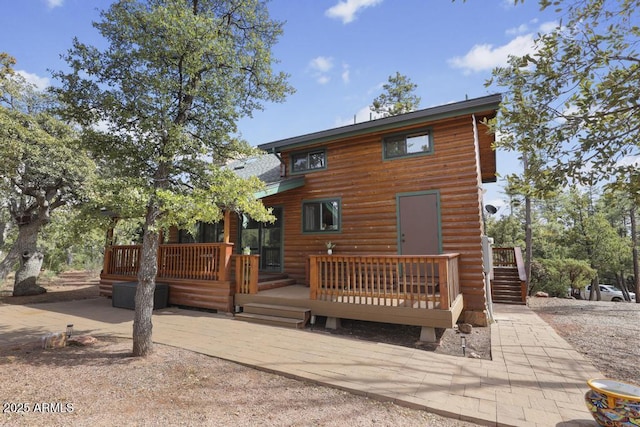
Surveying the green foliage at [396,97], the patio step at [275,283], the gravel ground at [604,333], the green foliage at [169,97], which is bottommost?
the gravel ground at [604,333]

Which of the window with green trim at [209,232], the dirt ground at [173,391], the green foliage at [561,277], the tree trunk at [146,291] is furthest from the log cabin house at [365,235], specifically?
the green foliage at [561,277]

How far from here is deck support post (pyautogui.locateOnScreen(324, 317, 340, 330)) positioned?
613 cm

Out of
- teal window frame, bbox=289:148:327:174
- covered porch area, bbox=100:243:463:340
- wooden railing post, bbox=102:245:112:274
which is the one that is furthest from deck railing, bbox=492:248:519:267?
wooden railing post, bbox=102:245:112:274

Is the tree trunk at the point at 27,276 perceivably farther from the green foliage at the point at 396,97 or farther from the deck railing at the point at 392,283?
the green foliage at the point at 396,97

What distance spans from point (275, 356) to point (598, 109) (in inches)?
210

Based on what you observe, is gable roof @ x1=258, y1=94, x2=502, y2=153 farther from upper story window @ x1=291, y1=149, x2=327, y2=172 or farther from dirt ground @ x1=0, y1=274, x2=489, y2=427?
dirt ground @ x1=0, y1=274, x2=489, y2=427

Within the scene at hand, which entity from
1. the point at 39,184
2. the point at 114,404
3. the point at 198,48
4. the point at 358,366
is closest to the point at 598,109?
the point at 358,366

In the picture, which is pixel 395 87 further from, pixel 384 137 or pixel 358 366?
pixel 358 366

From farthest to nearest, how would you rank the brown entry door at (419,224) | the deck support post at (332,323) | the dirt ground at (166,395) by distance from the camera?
the brown entry door at (419,224) → the deck support post at (332,323) → the dirt ground at (166,395)

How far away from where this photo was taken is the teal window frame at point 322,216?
8664 millimetres

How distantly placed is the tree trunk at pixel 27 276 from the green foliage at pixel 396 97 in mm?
20369

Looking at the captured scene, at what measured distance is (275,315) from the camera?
6.50 m

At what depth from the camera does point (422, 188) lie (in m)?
7.53

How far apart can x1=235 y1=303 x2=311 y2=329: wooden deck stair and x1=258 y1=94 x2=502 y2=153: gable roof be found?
489 centimetres
